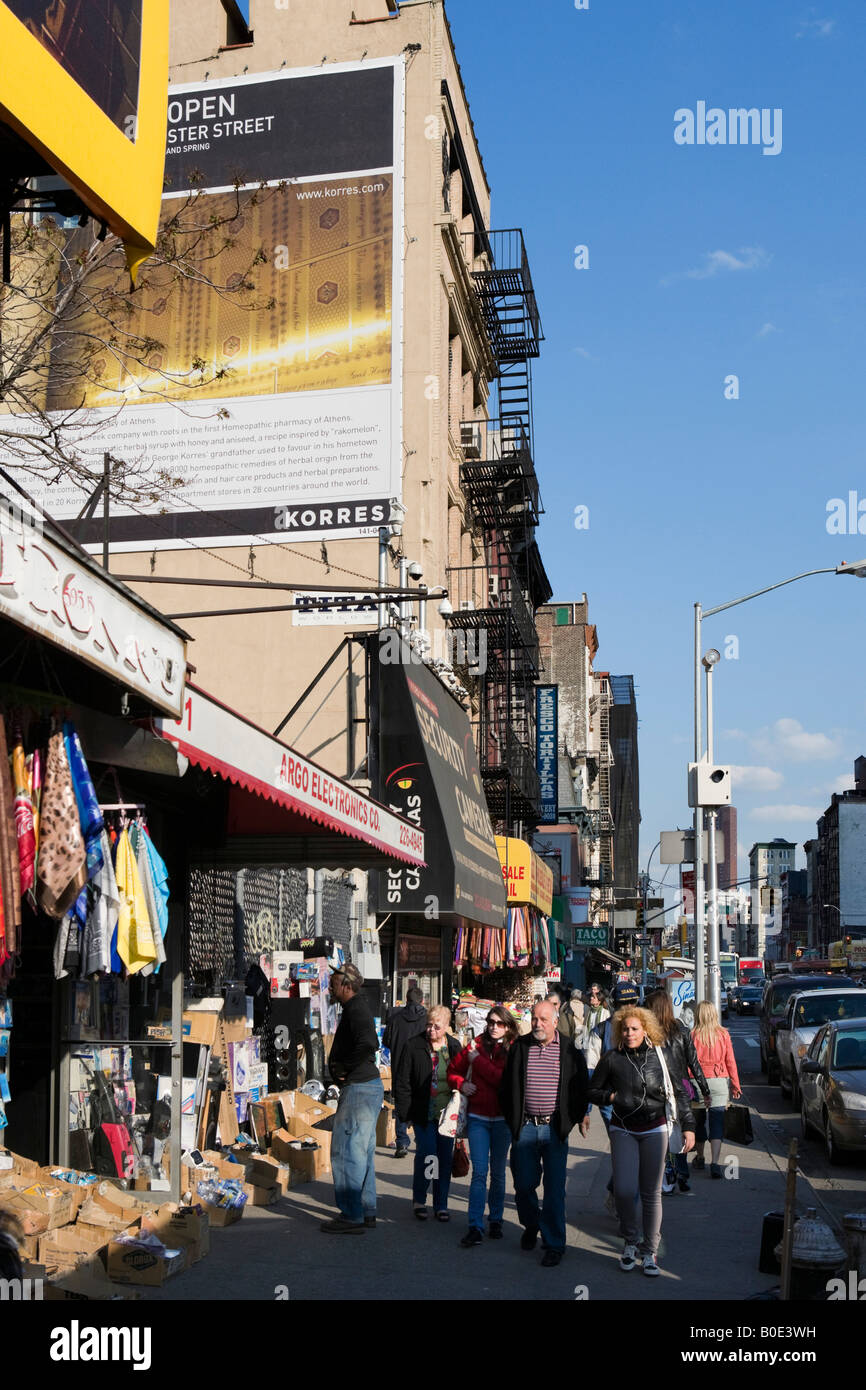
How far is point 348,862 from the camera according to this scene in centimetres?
1373

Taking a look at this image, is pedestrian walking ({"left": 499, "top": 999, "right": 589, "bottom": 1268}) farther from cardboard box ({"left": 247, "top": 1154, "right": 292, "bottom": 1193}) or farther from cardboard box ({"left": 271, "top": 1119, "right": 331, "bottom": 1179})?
cardboard box ({"left": 271, "top": 1119, "right": 331, "bottom": 1179})

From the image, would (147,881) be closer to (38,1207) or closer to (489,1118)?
(38,1207)

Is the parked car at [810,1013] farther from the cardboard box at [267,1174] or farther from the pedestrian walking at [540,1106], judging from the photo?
the pedestrian walking at [540,1106]

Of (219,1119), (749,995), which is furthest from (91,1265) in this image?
(749,995)

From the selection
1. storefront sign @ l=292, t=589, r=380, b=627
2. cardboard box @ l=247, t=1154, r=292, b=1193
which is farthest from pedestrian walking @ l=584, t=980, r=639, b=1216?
storefront sign @ l=292, t=589, r=380, b=627

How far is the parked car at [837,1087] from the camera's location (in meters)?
14.5

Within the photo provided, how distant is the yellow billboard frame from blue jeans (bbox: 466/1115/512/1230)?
21.4 ft

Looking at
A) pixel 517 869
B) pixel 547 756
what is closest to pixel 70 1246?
pixel 517 869

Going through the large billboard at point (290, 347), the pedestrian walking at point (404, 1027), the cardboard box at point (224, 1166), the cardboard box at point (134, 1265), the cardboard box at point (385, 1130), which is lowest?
the cardboard box at point (385, 1130)

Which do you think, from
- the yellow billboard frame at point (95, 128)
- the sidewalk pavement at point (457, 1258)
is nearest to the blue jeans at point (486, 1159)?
the sidewalk pavement at point (457, 1258)

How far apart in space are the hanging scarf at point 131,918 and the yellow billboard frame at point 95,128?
3.11 m

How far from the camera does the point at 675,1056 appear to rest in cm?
1155
